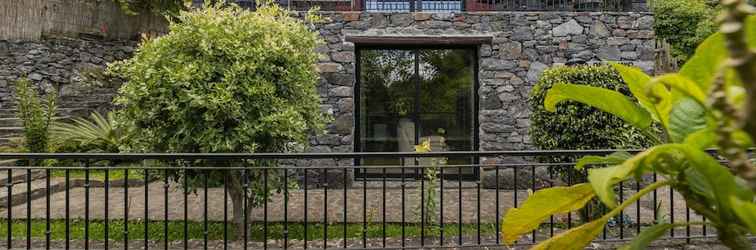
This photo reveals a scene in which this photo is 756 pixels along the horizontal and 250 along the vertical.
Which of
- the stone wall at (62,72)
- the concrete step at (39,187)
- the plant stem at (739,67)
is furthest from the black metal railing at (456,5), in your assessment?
the plant stem at (739,67)

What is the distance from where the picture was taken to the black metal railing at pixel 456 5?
22.8 ft

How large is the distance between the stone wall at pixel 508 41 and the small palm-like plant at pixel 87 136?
11.5 ft

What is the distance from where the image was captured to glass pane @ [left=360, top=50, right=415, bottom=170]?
7.04 meters

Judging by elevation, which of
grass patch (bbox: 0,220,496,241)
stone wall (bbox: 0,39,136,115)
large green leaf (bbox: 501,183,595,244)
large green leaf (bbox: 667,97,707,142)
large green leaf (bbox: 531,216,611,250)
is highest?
stone wall (bbox: 0,39,136,115)

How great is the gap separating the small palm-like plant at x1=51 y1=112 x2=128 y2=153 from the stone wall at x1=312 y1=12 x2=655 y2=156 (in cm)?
350

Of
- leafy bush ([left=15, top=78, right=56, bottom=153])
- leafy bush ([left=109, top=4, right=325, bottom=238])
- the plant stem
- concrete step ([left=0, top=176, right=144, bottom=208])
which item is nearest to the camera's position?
the plant stem

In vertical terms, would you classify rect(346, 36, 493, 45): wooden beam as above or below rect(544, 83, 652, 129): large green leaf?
above

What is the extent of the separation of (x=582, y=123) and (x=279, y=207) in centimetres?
327

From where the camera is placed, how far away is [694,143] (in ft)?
2.90

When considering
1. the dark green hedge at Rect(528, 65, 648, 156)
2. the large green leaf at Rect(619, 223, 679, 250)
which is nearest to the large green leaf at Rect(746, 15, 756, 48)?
the large green leaf at Rect(619, 223, 679, 250)

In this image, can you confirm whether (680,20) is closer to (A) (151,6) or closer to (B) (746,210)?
(A) (151,6)

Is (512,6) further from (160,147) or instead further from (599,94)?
(599,94)

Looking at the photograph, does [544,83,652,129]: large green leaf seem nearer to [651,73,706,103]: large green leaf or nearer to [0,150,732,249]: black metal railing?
[651,73,706,103]: large green leaf

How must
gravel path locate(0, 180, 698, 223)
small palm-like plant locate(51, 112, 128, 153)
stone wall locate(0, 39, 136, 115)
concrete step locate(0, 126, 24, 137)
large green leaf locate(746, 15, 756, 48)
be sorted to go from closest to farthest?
large green leaf locate(746, 15, 756, 48) → gravel path locate(0, 180, 698, 223) → small palm-like plant locate(51, 112, 128, 153) → concrete step locate(0, 126, 24, 137) → stone wall locate(0, 39, 136, 115)
